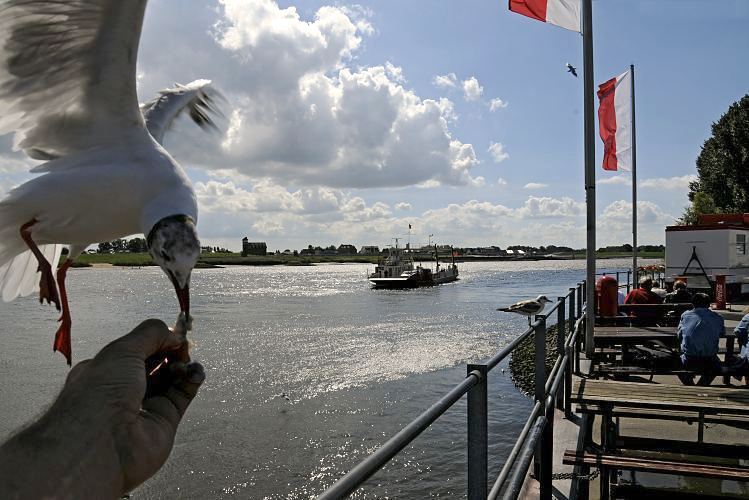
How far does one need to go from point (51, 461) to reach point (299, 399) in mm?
16719

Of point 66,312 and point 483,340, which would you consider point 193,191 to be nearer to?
point 66,312

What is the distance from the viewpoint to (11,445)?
1.11 meters

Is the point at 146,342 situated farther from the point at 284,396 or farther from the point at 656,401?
the point at 284,396

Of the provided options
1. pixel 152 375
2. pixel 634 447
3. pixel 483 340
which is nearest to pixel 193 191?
pixel 152 375

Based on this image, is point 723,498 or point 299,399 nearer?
point 723,498

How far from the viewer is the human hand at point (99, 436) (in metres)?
1.09

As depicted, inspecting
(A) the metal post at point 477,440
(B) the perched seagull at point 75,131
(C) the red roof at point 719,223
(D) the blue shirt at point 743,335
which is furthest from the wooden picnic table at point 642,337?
(C) the red roof at point 719,223

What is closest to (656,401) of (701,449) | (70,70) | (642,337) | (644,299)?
(701,449)

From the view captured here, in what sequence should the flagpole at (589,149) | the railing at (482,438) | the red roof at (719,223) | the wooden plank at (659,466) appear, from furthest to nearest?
the red roof at (719,223) → the flagpole at (589,149) → the wooden plank at (659,466) → the railing at (482,438)

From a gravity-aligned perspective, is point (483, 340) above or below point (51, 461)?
below

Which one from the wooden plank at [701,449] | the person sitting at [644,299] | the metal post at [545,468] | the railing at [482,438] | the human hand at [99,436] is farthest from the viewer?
the person sitting at [644,299]

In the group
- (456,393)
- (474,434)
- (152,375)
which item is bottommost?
(474,434)

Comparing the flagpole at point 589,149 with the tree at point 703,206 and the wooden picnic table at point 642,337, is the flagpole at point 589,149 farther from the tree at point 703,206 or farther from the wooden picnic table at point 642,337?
the tree at point 703,206

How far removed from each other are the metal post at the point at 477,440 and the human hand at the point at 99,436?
1.22 m
